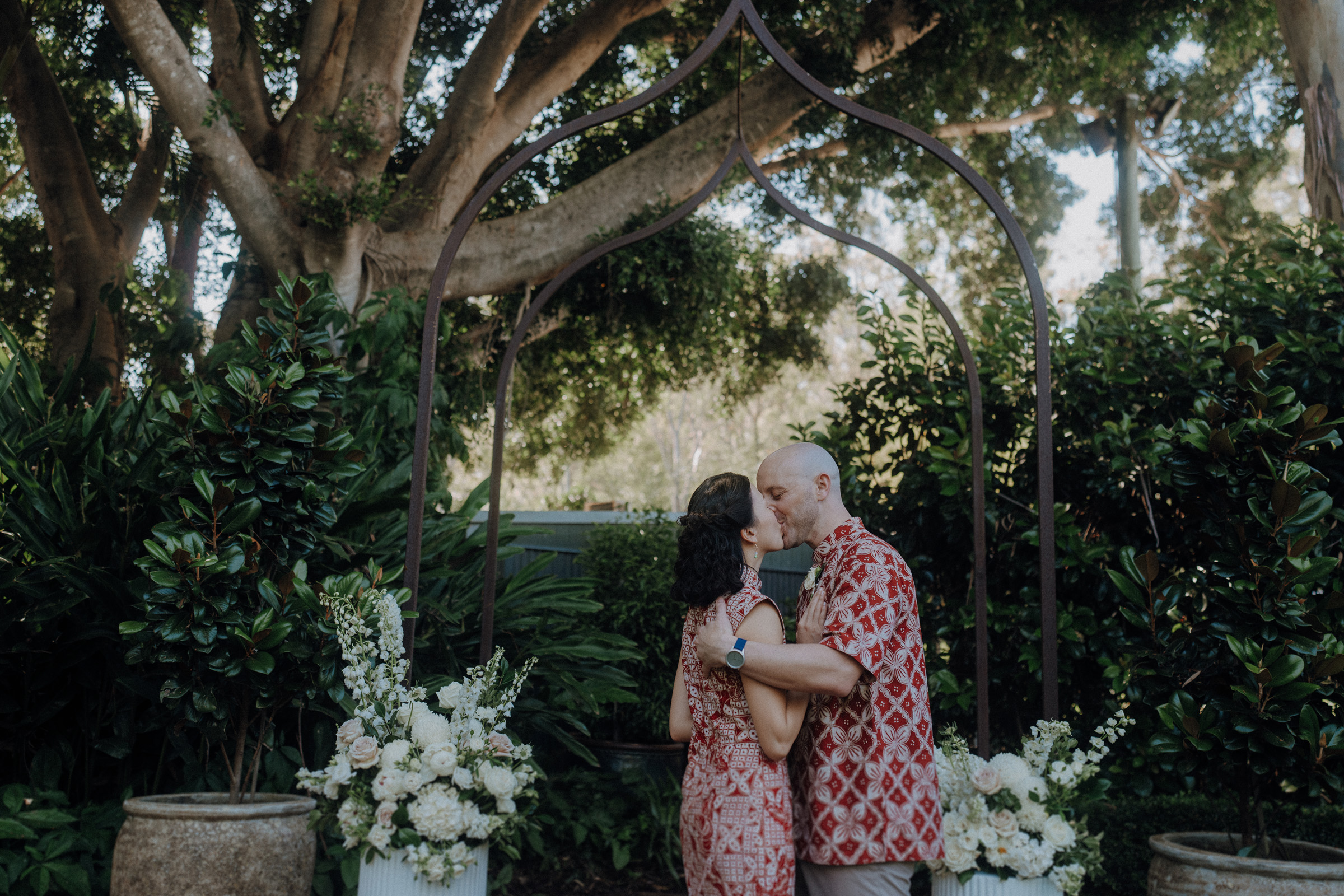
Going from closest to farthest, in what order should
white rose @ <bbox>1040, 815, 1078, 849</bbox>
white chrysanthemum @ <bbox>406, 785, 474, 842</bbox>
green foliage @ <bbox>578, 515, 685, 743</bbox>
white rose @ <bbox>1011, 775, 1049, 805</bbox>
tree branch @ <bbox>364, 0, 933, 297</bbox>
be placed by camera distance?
white chrysanthemum @ <bbox>406, 785, 474, 842</bbox> → white rose @ <bbox>1040, 815, 1078, 849</bbox> → white rose @ <bbox>1011, 775, 1049, 805</bbox> → green foliage @ <bbox>578, 515, 685, 743</bbox> → tree branch @ <bbox>364, 0, 933, 297</bbox>

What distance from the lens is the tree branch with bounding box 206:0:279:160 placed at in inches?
236

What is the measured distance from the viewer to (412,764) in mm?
2600

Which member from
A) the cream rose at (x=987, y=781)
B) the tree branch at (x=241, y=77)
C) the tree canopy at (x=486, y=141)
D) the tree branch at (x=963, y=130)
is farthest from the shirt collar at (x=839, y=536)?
the tree branch at (x=963, y=130)

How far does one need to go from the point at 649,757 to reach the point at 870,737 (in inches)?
126

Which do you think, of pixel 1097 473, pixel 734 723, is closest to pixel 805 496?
pixel 734 723

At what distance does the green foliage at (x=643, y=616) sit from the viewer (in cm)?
533

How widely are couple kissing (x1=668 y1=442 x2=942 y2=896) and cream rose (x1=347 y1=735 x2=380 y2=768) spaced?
0.90m

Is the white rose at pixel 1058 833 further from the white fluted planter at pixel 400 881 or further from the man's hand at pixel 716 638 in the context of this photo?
the white fluted planter at pixel 400 881

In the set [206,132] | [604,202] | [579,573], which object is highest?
[604,202]

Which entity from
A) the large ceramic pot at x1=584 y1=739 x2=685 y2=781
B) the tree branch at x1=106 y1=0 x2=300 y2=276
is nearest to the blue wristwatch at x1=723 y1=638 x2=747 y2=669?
the large ceramic pot at x1=584 y1=739 x2=685 y2=781

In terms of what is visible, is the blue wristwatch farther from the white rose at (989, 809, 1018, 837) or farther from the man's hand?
the white rose at (989, 809, 1018, 837)

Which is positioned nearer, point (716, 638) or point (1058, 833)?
point (716, 638)

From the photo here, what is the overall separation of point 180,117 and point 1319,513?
5.68 m

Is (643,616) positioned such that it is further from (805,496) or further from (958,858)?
(805,496)
